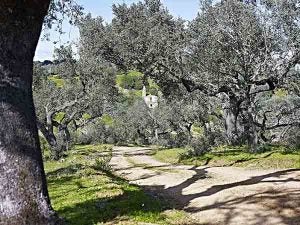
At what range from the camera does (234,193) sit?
48.6ft

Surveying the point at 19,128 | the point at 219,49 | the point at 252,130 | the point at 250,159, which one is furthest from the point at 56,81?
the point at 19,128

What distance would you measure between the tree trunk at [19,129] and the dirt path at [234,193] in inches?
208

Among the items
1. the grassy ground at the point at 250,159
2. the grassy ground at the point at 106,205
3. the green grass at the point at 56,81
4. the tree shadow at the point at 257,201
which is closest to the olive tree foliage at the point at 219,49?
the grassy ground at the point at 250,159

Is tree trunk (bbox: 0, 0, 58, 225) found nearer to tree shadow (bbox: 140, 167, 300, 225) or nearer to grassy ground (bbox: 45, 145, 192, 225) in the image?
grassy ground (bbox: 45, 145, 192, 225)

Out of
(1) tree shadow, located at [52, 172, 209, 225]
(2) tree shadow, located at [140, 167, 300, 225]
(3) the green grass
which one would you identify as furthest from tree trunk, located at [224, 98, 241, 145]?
(3) the green grass

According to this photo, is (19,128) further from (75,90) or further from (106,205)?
(75,90)

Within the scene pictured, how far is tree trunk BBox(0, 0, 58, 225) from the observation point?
25.4 ft

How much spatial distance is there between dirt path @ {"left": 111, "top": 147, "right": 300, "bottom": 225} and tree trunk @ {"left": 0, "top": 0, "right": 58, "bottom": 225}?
17.4ft

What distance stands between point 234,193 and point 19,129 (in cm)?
883

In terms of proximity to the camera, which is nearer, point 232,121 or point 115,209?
point 115,209

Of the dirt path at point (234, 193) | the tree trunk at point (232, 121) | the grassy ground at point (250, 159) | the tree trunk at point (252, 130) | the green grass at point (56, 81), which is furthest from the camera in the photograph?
the green grass at point (56, 81)

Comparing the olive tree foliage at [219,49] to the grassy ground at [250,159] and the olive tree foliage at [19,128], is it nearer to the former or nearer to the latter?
the grassy ground at [250,159]

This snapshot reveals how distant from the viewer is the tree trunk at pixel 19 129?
25.4 ft

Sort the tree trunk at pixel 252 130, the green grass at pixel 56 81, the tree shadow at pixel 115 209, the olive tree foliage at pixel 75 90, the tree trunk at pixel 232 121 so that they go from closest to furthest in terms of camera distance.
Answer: the tree shadow at pixel 115 209 < the tree trunk at pixel 252 130 < the tree trunk at pixel 232 121 < the olive tree foliage at pixel 75 90 < the green grass at pixel 56 81
